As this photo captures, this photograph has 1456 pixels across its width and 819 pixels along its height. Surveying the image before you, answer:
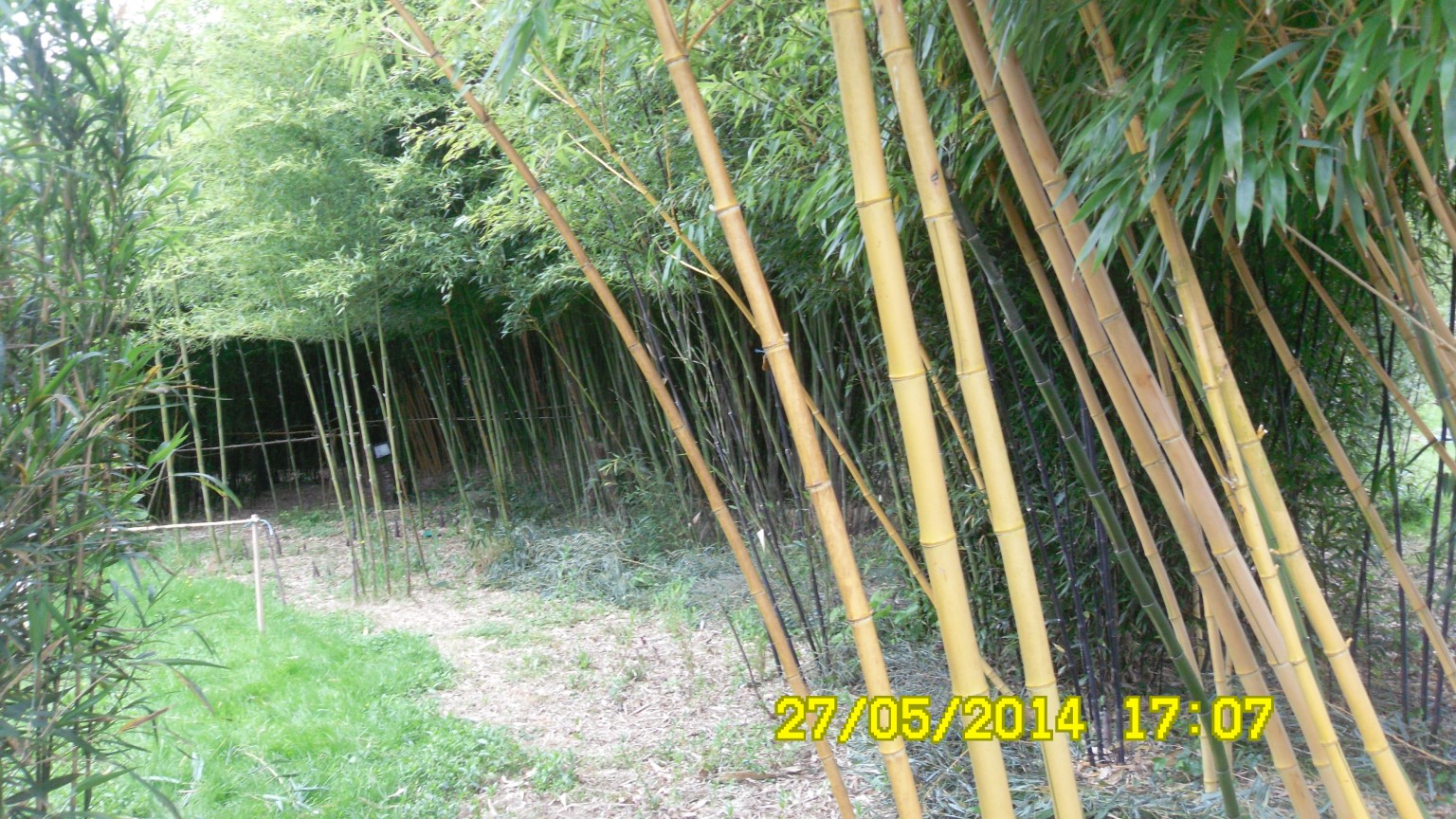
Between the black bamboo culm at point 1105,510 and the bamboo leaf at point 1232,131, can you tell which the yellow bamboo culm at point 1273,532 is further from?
the black bamboo culm at point 1105,510

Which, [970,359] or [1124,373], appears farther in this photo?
[1124,373]

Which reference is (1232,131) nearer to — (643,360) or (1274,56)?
(1274,56)

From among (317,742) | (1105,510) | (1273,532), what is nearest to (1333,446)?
(1105,510)

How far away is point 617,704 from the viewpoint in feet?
11.5

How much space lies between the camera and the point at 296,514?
28.2 feet

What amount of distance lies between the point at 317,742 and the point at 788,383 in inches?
107

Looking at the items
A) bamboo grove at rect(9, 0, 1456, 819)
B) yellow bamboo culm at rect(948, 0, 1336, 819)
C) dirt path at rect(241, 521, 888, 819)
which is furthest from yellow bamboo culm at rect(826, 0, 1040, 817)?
dirt path at rect(241, 521, 888, 819)

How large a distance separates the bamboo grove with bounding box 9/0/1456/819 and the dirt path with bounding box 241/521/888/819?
37 centimetres

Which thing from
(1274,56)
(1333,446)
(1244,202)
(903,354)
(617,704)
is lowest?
Answer: (617,704)

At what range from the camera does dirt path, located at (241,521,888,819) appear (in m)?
2.66

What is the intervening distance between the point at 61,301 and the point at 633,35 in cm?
121

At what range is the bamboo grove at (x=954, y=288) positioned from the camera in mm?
1065

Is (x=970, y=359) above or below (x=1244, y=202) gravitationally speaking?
below

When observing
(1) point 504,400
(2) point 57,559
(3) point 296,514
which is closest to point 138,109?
(2) point 57,559
